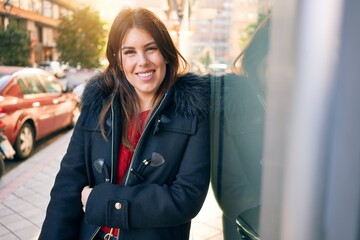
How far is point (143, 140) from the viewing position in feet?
4.87

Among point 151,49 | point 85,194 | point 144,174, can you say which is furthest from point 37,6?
point 144,174

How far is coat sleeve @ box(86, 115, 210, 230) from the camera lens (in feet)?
4.61

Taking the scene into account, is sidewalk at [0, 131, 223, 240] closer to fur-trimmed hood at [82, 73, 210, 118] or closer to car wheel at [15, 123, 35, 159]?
car wheel at [15, 123, 35, 159]

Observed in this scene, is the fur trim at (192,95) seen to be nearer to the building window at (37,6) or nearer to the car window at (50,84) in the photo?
the car window at (50,84)

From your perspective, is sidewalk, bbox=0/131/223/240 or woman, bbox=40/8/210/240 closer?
woman, bbox=40/8/210/240

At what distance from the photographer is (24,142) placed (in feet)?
20.6

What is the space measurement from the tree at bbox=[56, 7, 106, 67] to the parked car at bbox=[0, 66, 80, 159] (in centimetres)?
1769

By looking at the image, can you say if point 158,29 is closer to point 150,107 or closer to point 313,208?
point 150,107

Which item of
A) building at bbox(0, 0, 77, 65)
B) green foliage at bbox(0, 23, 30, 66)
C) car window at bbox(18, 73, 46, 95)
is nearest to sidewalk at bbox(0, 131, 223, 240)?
car window at bbox(18, 73, 46, 95)

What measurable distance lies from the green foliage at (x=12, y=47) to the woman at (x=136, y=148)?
14.1 m

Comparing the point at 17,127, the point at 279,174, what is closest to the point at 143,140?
the point at 279,174

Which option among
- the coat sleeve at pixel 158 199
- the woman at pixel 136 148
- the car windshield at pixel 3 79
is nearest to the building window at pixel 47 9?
the car windshield at pixel 3 79

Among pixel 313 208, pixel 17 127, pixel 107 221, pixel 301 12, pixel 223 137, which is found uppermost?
pixel 301 12

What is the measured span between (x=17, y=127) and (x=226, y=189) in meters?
5.02
